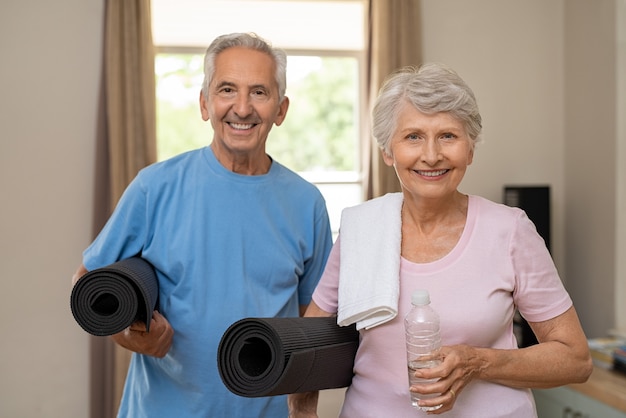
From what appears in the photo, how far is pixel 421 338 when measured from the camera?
1446 millimetres

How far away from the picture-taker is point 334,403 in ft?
14.5

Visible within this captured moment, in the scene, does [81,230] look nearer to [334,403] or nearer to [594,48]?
[334,403]

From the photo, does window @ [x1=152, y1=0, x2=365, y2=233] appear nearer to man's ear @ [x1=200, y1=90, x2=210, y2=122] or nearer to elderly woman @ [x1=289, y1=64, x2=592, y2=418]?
man's ear @ [x1=200, y1=90, x2=210, y2=122]

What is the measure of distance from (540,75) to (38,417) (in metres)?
3.72

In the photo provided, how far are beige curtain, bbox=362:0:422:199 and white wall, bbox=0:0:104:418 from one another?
159 cm

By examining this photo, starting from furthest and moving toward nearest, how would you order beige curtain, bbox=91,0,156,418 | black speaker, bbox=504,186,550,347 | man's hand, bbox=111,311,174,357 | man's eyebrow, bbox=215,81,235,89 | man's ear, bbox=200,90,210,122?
black speaker, bbox=504,186,550,347, beige curtain, bbox=91,0,156,418, man's ear, bbox=200,90,210,122, man's eyebrow, bbox=215,81,235,89, man's hand, bbox=111,311,174,357

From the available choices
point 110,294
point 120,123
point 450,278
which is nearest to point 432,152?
point 450,278

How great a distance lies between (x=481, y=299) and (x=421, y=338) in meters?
0.17

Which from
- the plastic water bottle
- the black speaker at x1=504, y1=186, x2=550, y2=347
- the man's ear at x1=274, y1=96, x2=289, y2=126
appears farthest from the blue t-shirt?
the black speaker at x1=504, y1=186, x2=550, y2=347

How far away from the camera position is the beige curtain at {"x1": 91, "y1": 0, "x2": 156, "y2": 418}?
408 centimetres

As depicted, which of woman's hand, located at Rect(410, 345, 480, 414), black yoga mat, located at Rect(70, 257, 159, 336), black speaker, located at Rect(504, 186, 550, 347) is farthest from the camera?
black speaker, located at Rect(504, 186, 550, 347)

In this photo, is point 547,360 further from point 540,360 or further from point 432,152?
point 432,152

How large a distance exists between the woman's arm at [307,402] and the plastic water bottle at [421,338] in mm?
288

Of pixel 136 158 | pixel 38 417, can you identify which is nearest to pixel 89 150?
pixel 136 158
